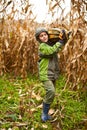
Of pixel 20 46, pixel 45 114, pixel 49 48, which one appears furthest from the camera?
pixel 20 46

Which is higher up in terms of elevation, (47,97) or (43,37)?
(43,37)

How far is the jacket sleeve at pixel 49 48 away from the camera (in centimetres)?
364

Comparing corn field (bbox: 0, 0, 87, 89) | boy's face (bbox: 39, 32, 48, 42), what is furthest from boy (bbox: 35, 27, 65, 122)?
corn field (bbox: 0, 0, 87, 89)

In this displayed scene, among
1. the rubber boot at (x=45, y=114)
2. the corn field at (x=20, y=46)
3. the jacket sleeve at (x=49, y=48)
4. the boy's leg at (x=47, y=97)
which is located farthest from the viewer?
the corn field at (x=20, y=46)

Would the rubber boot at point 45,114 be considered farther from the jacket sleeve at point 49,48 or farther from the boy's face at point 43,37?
the boy's face at point 43,37

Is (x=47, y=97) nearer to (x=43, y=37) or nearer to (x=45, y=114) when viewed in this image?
(x=45, y=114)

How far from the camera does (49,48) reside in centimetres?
367

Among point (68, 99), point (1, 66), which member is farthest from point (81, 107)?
point (1, 66)

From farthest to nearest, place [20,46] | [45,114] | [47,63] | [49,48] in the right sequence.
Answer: [20,46], [45,114], [47,63], [49,48]

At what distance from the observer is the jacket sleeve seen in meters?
3.64

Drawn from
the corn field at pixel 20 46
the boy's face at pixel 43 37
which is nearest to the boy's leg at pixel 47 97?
the boy's face at pixel 43 37

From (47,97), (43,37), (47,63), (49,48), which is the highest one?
(43,37)

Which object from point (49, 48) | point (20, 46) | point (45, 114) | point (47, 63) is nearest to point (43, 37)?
point (49, 48)

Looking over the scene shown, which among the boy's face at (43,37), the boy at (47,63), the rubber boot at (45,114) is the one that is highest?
the boy's face at (43,37)
